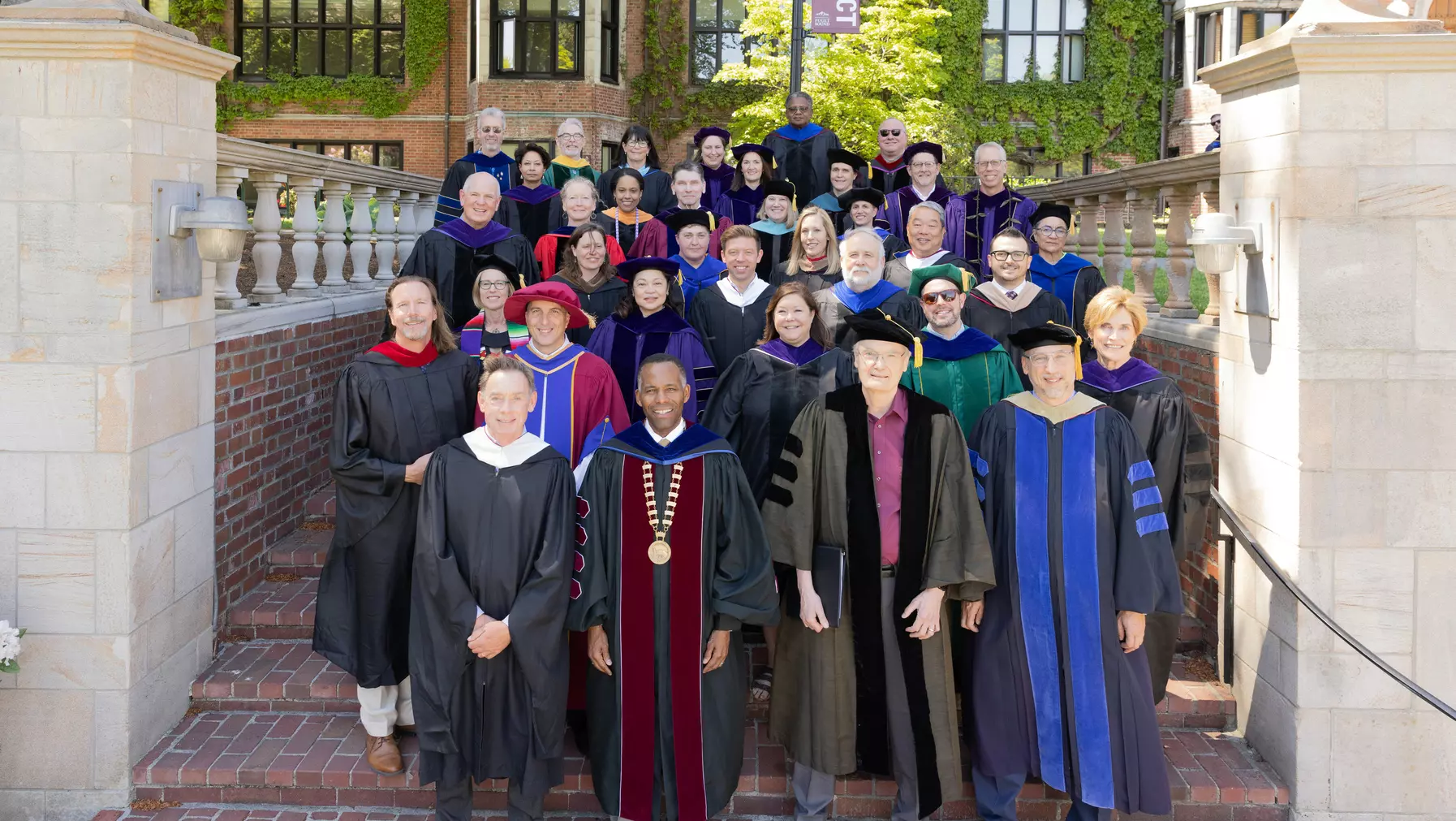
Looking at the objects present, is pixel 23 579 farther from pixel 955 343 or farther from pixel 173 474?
pixel 955 343

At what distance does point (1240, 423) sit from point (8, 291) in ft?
16.0

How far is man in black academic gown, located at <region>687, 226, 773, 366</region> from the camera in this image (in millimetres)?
5844

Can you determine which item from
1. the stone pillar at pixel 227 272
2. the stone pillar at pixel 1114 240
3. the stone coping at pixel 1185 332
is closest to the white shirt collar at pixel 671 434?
the stone coping at pixel 1185 332

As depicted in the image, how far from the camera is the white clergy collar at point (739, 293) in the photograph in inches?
230

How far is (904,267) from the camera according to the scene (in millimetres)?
6145

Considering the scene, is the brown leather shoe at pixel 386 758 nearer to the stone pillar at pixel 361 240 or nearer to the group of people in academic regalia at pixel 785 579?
the group of people in academic regalia at pixel 785 579

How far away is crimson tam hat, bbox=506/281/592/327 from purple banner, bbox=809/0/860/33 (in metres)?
6.07

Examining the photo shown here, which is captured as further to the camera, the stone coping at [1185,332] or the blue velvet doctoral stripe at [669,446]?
the stone coping at [1185,332]

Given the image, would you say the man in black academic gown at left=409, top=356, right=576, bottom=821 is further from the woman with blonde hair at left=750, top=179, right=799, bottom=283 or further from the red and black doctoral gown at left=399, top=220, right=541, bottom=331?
the woman with blonde hair at left=750, top=179, right=799, bottom=283

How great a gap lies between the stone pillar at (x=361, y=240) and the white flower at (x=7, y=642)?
3730mm

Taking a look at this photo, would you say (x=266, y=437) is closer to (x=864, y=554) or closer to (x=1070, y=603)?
(x=864, y=554)

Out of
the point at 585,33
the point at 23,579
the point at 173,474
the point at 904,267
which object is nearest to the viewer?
the point at 23,579

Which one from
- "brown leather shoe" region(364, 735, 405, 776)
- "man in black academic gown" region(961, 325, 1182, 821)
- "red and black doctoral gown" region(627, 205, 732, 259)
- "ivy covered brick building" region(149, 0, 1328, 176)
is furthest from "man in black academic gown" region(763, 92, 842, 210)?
"ivy covered brick building" region(149, 0, 1328, 176)

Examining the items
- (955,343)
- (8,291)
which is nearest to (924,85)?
(955,343)
